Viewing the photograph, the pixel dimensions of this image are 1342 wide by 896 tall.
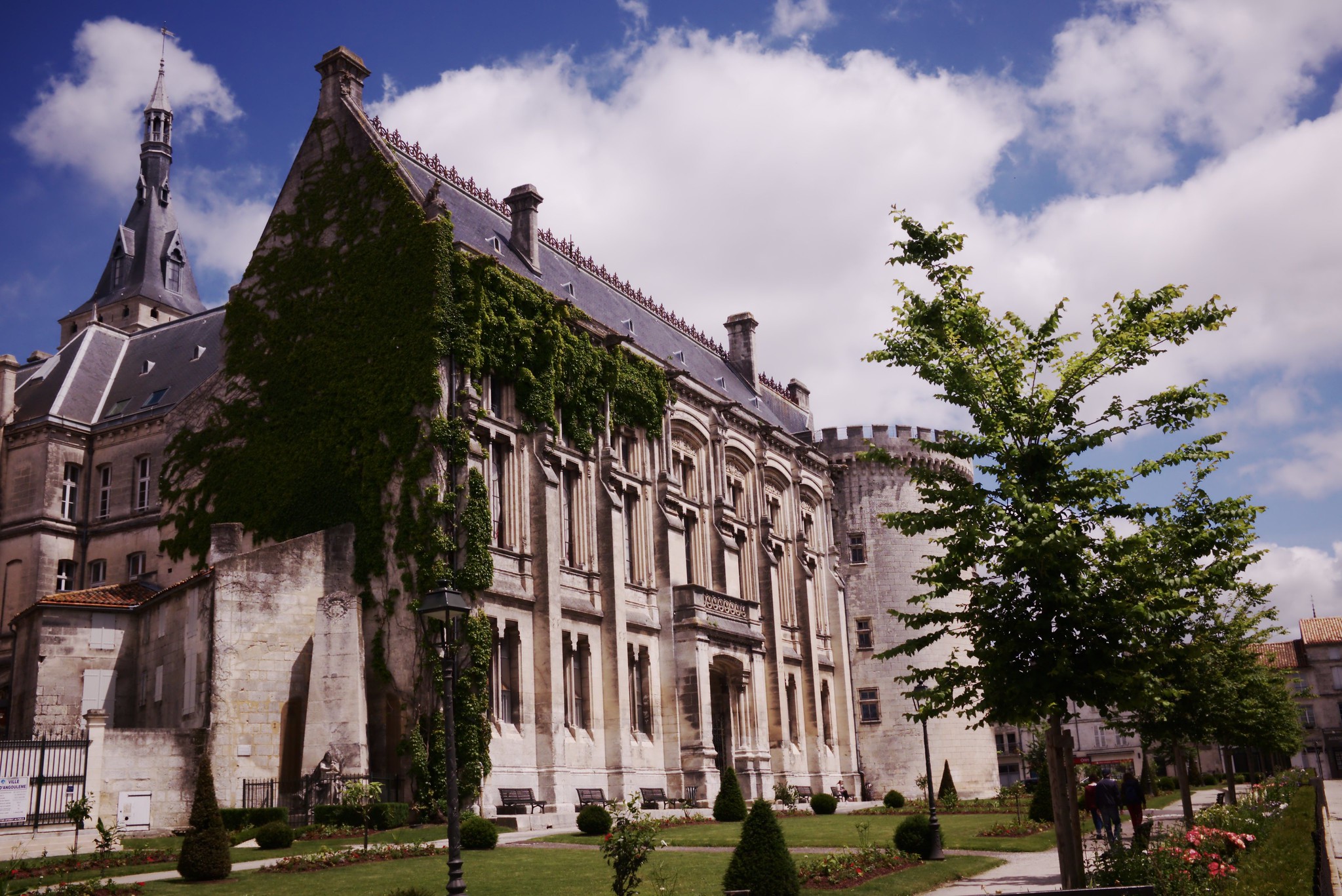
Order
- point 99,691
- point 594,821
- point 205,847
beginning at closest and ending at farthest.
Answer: point 205,847 < point 594,821 < point 99,691

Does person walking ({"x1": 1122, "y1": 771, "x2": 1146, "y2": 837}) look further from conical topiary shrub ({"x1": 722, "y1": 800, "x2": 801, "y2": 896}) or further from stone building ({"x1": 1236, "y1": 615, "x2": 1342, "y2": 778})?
stone building ({"x1": 1236, "y1": 615, "x2": 1342, "y2": 778})

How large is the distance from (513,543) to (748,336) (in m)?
26.8

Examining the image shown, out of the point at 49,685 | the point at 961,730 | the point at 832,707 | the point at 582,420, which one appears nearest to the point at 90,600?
the point at 49,685

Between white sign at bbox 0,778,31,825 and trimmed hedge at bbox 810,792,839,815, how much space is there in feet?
81.4

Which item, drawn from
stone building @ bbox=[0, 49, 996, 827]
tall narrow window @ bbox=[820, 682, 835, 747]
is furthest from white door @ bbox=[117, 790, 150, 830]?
tall narrow window @ bbox=[820, 682, 835, 747]

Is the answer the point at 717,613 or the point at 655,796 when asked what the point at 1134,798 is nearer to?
the point at 655,796

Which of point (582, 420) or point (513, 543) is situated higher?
point (582, 420)

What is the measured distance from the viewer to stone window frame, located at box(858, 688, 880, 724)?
184ft

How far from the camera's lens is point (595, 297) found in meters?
44.3

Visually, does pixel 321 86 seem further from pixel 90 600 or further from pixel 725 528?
pixel 725 528

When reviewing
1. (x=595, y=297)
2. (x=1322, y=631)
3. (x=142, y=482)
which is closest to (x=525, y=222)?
(x=595, y=297)

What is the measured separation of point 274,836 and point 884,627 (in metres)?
38.2

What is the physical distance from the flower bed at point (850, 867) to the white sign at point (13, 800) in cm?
1469

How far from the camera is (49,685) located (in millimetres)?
30875
